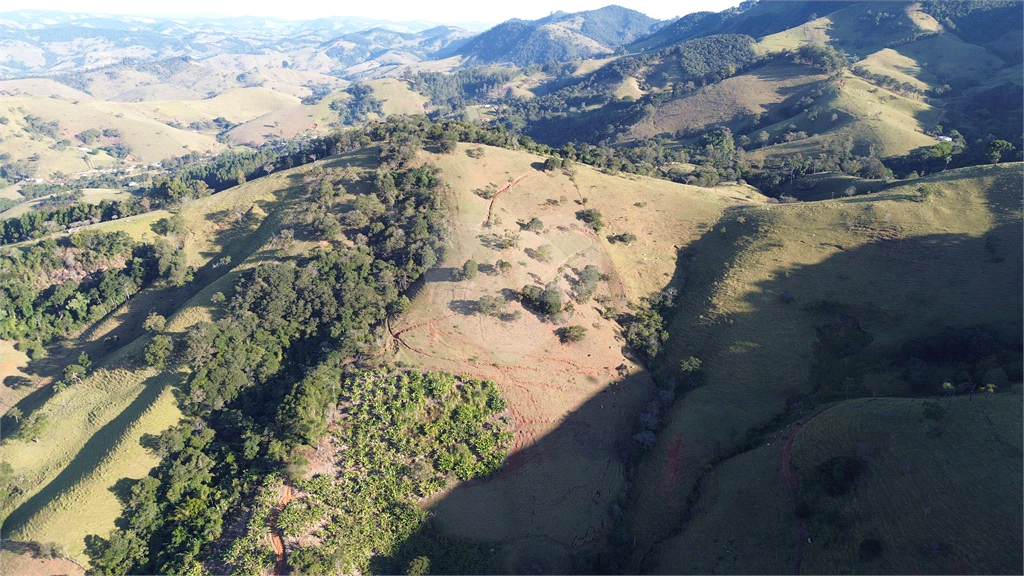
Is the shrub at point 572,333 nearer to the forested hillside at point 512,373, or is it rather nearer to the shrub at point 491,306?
the forested hillside at point 512,373

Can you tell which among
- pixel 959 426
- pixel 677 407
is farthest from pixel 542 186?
pixel 959 426

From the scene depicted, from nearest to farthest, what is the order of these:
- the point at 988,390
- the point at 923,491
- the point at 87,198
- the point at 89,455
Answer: the point at 923,491 < the point at 988,390 < the point at 89,455 < the point at 87,198

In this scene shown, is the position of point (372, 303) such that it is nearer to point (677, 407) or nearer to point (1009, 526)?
point (677, 407)

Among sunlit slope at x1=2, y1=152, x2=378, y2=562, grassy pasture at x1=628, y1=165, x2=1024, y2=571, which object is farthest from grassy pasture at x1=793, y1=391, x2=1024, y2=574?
sunlit slope at x1=2, y1=152, x2=378, y2=562

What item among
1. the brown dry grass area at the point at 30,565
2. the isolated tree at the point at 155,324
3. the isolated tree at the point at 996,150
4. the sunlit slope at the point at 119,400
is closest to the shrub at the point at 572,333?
the sunlit slope at the point at 119,400

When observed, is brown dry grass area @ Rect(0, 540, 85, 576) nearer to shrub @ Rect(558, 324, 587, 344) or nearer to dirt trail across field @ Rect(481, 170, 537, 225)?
shrub @ Rect(558, 324, 587, 344)

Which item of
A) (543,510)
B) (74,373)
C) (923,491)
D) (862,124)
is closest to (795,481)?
(923,491)

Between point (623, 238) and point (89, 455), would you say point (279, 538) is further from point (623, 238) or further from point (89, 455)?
point (623, 238)
